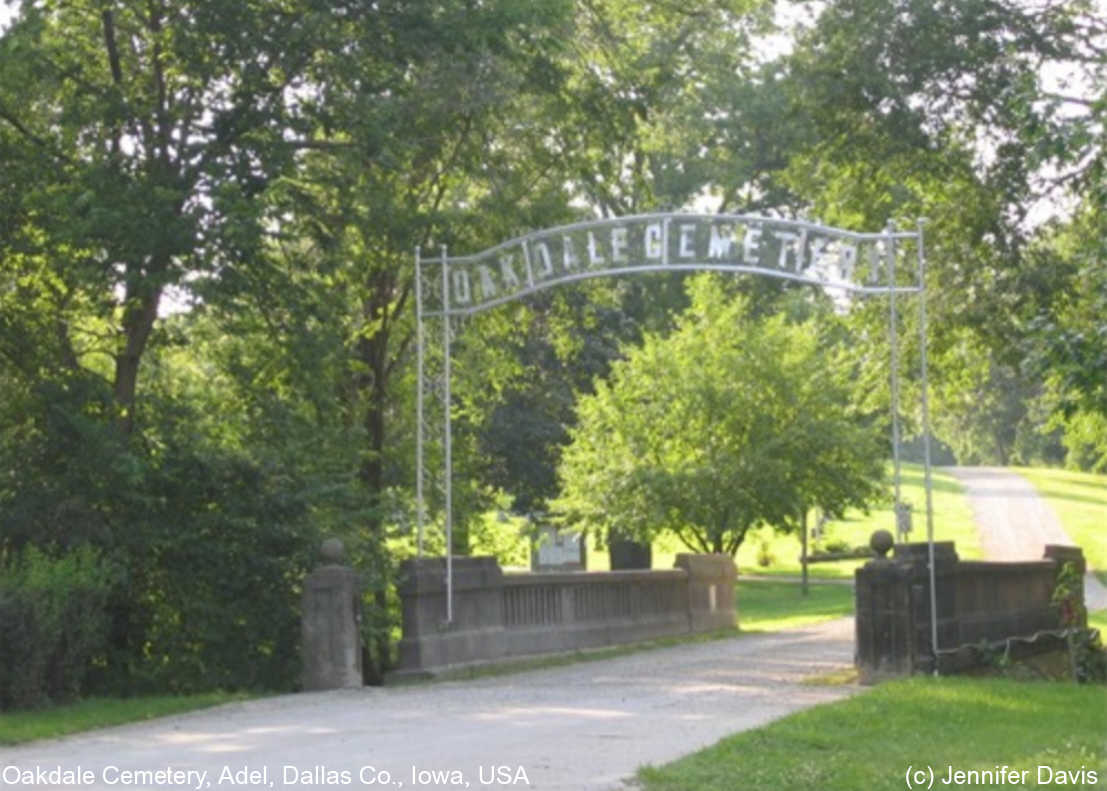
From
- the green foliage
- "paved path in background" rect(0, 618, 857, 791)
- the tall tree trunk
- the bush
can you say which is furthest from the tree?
the bush

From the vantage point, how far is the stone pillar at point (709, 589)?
3198 centimetres

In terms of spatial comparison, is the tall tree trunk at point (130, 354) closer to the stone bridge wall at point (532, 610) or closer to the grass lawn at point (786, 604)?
the stone bridge wall at point (532, 610)

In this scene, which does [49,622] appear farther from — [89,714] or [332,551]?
[332,551]

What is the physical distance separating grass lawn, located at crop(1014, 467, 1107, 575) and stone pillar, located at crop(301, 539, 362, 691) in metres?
43.4

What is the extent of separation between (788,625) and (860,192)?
10463 millimetres

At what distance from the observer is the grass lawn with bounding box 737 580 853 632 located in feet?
124

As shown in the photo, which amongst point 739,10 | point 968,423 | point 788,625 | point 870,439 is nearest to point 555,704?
point 739,10

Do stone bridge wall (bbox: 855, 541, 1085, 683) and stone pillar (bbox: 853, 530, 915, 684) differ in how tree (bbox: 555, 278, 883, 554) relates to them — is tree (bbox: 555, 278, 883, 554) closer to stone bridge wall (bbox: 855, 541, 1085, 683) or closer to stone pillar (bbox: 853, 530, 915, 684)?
stone bridge wall (bbox: 855, 541, 1085, 683)

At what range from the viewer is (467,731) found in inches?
547

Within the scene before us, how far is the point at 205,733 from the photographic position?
1439cm

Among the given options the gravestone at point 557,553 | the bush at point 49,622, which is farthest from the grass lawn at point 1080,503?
the bush at point 49,622

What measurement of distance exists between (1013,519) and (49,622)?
6257 cm

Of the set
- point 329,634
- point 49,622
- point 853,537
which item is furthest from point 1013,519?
point 49,622

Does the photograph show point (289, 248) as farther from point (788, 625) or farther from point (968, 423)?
point (968, 423)
